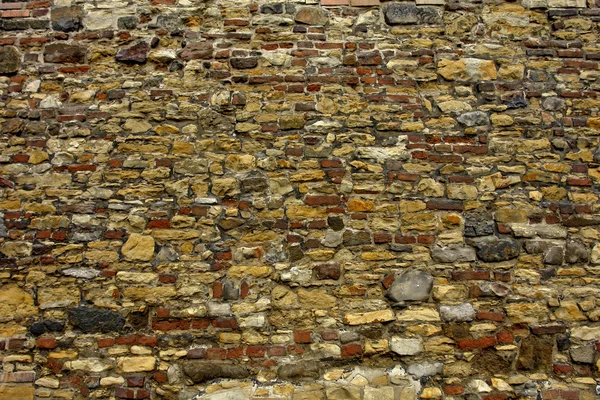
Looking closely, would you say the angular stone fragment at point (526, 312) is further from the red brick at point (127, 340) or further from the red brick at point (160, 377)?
the red brick at point (127, 340)

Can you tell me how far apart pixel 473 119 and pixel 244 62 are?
1.70 m

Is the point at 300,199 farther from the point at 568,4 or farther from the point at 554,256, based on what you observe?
the point at 568,4

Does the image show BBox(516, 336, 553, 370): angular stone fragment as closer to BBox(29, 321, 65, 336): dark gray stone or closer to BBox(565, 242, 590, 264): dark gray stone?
BBox(565, 242, 590, 264): dark gray stone

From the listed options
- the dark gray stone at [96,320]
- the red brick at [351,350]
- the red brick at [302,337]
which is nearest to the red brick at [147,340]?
the dark gray stone at [96,320]

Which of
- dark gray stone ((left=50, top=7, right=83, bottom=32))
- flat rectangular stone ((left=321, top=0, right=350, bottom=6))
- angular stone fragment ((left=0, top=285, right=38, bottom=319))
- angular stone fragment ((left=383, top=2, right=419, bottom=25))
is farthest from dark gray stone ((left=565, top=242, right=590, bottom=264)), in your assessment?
dark gray stone ((left=50, top=7, right=83, bottom=32))

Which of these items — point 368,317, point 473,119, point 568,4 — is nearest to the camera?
point 368,317

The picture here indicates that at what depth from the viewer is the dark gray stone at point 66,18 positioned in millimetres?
4164

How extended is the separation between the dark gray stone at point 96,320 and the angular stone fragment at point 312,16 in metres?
2.47

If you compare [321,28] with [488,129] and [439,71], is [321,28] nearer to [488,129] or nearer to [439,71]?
[439,71]

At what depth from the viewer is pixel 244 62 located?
13.4ft

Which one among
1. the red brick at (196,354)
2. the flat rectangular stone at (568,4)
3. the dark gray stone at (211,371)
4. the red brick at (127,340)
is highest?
the flat rectangular stone at (568,4)

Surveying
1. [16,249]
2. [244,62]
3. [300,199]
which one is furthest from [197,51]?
[16,249]

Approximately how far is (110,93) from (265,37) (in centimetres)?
119

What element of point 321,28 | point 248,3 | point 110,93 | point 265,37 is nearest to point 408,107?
point 321,28
